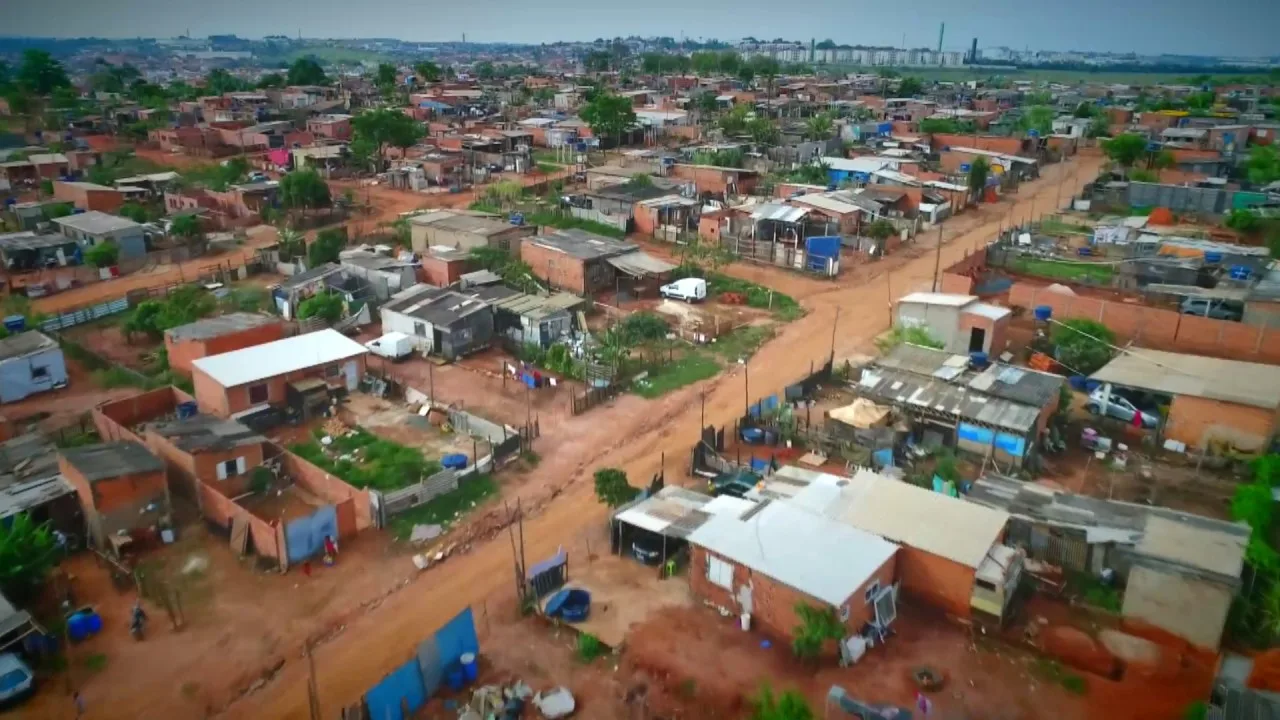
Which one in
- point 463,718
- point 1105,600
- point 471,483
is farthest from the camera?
point 471,483

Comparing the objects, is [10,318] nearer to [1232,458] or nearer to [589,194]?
[589,194]

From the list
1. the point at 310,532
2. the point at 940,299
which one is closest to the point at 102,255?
the point at 310,532

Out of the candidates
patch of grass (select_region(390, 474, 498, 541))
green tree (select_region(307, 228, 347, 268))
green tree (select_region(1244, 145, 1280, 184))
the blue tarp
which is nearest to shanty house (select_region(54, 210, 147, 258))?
green tree (select_region(307, 228, 347, 268))

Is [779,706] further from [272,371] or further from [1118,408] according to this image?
[272,371]

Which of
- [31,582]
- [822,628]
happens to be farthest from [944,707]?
[31,582]

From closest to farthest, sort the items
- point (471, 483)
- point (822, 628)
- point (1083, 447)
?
point (822, 628)
point (471, 483)
point (1083, 447)

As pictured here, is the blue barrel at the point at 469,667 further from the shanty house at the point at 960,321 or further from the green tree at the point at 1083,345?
the green tree at the point at 1083,345
